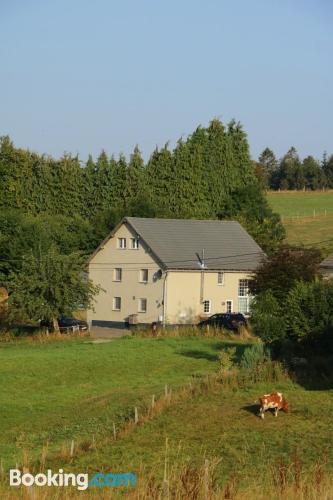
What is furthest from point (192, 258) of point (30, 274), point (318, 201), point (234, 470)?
point (318, 201)

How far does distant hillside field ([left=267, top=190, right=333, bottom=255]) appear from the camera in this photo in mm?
102250

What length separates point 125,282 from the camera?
67.6m

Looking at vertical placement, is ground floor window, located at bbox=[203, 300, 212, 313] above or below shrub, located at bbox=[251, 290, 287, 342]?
above

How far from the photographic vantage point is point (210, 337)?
51594 millimetres

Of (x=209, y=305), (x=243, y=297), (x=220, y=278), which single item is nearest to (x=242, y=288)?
(x=243, y=297)

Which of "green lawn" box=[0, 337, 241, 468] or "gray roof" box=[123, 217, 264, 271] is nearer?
"green lawn" box=[0, 337, 241, 468]

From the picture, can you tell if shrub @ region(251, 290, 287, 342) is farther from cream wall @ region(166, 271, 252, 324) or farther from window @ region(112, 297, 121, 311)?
window @ region(112, 297, 121, 311)

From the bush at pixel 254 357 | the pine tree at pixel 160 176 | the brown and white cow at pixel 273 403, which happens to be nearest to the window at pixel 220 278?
the pine tree at pixel 160 176

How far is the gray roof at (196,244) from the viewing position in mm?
66625

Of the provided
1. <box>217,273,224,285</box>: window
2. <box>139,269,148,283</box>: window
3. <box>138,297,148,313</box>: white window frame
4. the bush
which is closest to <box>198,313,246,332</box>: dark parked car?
<box>138,297,148,313</box>: white window frame

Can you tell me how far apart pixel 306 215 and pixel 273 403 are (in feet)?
303

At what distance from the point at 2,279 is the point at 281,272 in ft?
82.5

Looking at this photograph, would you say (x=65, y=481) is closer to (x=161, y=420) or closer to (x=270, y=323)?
(x=161, y=420)

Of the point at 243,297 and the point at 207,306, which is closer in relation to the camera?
the point at 207,306
